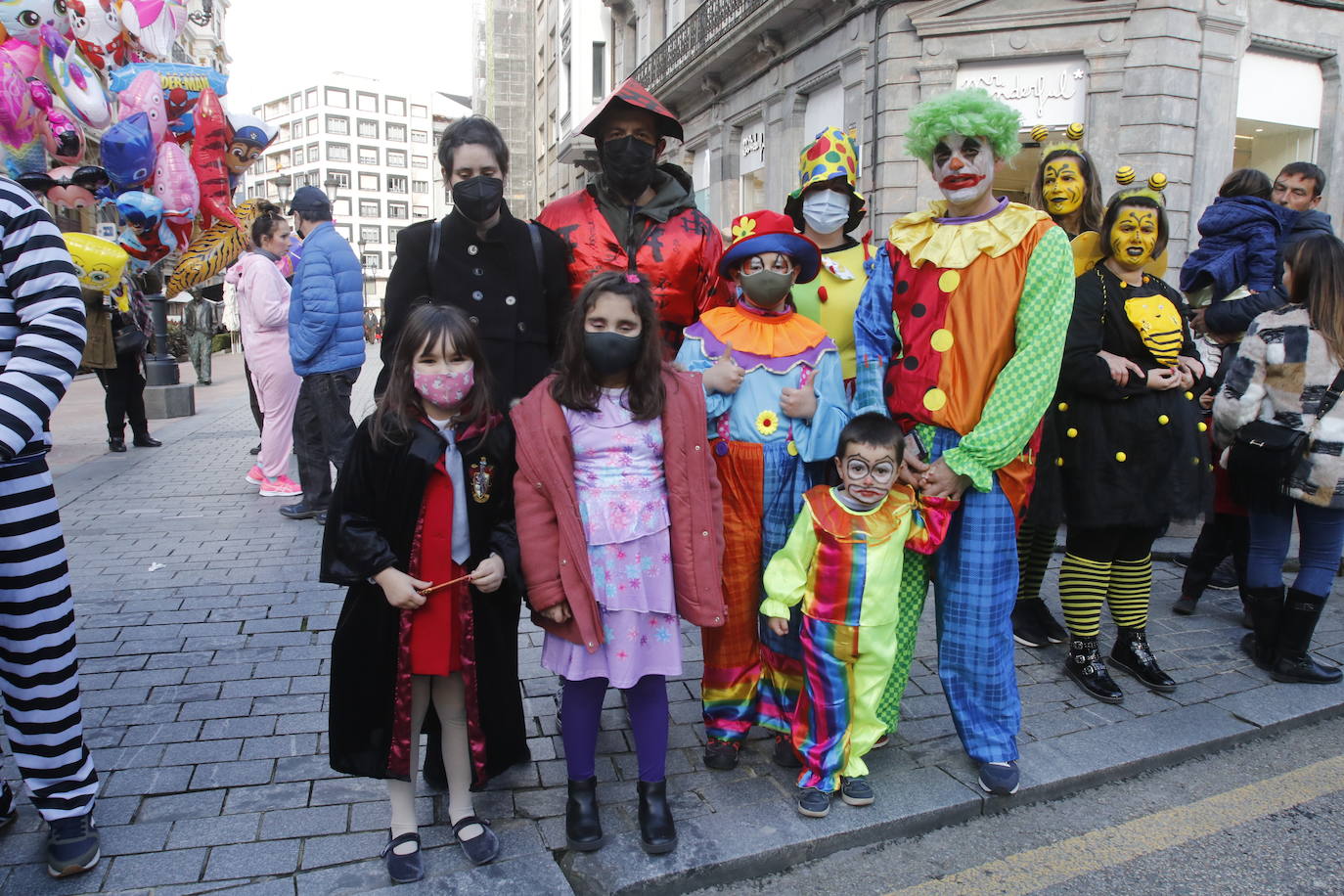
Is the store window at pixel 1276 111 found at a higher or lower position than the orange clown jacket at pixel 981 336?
higher

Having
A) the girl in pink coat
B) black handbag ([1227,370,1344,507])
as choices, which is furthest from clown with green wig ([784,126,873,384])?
the girl in pink coat

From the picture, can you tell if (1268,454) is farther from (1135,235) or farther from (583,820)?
(583,820)

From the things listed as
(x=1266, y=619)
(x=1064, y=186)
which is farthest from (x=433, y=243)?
(x=1266, y=619)

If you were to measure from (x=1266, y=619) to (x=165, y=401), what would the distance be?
1271 centimetres

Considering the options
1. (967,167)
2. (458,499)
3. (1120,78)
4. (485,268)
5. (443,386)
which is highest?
(1120,78)

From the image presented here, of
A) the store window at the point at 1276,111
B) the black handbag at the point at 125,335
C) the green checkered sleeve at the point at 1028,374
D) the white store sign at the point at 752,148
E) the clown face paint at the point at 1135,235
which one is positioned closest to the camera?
the green checkered sleeve at the point at 1028,374

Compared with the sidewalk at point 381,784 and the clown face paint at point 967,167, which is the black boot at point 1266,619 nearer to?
the sidewalk at point 381,784

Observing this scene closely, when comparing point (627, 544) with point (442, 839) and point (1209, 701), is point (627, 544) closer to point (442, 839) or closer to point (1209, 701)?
point (442, 839)

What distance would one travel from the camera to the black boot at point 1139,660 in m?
3.80

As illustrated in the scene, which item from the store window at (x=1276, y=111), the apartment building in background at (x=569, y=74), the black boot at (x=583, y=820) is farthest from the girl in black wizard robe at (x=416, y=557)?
the apartment building in background at (x=569, y=74)

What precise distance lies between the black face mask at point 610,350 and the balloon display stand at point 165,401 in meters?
11.6

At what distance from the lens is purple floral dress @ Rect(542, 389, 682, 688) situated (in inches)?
103

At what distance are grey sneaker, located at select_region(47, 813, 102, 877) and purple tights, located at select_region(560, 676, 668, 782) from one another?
4.35 ft

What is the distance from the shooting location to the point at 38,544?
243 cm
